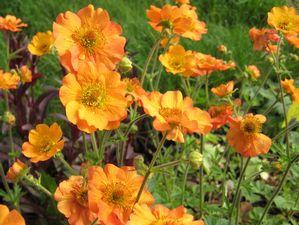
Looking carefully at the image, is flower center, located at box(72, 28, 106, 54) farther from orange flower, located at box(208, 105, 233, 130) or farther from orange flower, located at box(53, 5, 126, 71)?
orange flower, located at box(208, 105, 233, 130)

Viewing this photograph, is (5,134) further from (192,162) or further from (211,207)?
(192,162)

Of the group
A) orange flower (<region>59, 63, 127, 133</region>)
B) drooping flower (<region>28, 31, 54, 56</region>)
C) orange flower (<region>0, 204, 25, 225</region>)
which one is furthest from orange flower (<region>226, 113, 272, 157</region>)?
drooping flower (<region>28, 31, 54, 56</region>)

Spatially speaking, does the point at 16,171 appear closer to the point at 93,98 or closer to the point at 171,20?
the point at 93,98

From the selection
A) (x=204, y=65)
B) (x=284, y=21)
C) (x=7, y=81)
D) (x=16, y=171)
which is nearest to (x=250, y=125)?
→ (x=204, y=65)

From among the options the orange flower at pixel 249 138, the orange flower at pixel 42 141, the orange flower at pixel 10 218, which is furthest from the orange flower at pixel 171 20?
the orange flower at pixel 10 218

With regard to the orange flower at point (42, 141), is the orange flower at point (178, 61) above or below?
above

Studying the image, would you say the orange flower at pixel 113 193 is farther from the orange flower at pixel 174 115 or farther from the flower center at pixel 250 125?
the flower center at pixel 250 125

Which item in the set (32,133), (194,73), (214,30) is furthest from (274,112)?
(32,133)
